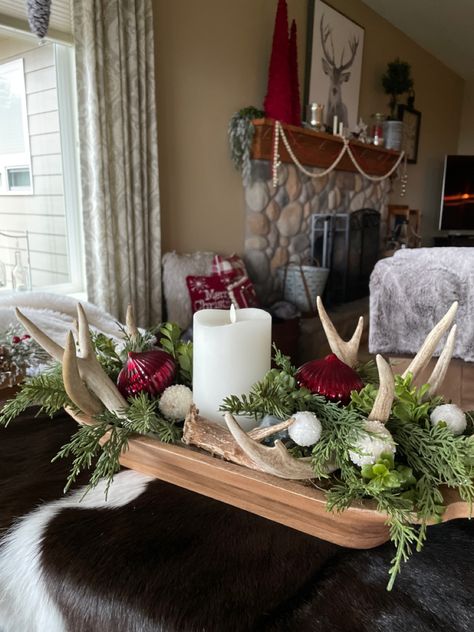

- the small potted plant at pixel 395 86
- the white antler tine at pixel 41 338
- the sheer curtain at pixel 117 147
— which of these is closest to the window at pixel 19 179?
the sheer curtain at pixel 117 147

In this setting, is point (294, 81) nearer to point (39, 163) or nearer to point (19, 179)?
point (39, 163)

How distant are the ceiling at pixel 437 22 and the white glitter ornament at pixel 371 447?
4.76 m

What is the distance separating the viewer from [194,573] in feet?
1.65

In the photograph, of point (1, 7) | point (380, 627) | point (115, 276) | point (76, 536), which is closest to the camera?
point (380, 627)

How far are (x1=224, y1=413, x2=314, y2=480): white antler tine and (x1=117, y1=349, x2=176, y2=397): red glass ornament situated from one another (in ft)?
0.66

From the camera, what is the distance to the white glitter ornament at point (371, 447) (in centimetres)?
51

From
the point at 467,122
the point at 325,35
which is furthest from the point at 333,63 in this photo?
the point at 467,122

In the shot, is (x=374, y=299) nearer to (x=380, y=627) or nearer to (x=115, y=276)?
(x=115, y=276)

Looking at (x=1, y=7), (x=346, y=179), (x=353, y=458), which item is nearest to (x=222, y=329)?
(x=353, y=458)

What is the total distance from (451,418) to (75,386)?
1.47 feet

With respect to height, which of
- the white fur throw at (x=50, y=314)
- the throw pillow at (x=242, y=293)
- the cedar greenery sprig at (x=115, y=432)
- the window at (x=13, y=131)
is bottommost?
the throw pillow at (x=242, y=293)

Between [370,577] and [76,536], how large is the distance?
32cm

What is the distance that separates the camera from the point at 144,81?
2467 millimetres

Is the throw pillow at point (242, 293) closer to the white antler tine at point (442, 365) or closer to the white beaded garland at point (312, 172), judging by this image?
the white beaded garland at point (312, 172)
